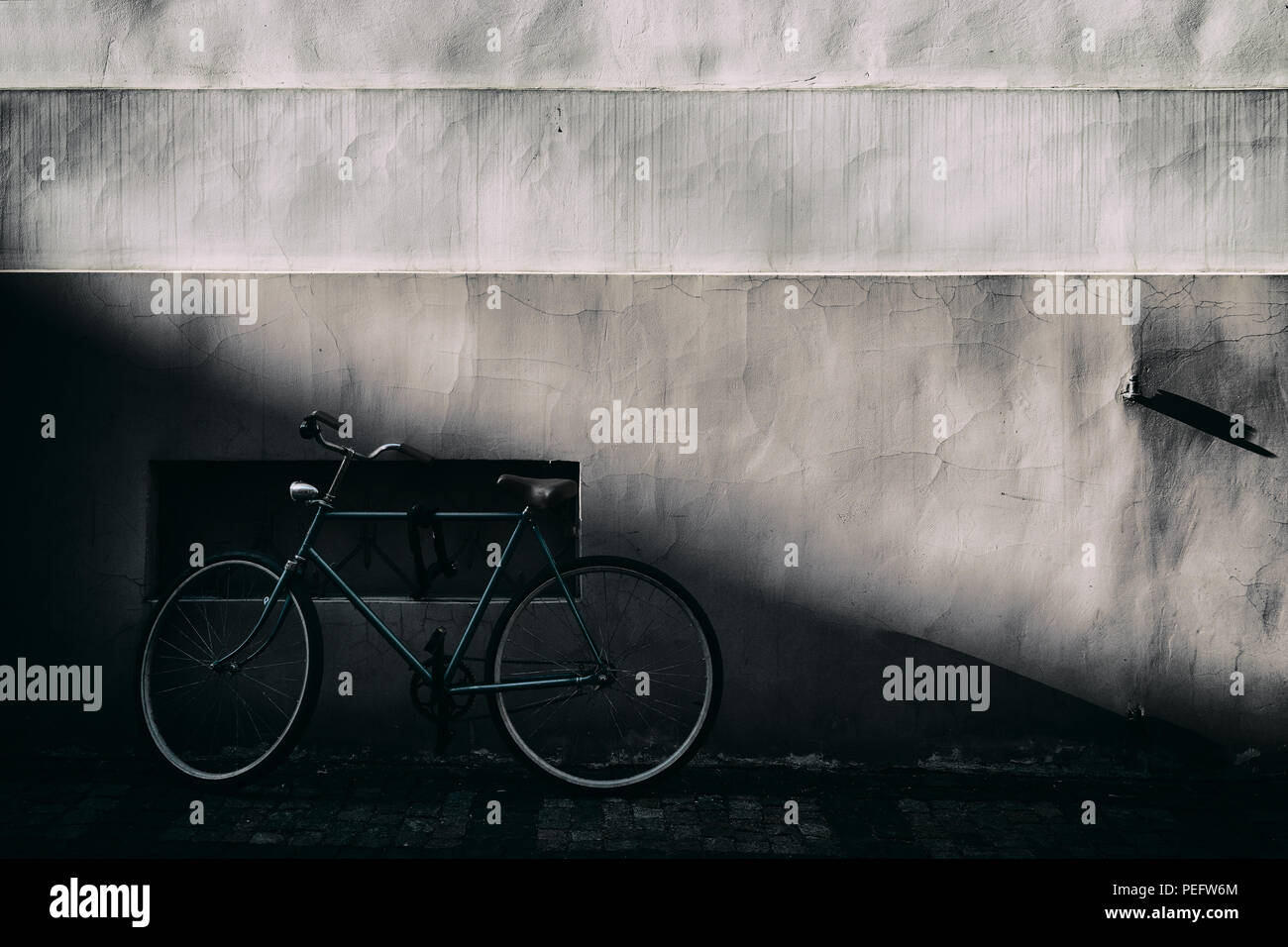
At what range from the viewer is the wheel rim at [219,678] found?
4605mm

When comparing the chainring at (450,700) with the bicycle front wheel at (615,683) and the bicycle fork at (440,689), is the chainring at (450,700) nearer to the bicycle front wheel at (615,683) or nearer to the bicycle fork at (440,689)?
the bicycle fork at (440,689)

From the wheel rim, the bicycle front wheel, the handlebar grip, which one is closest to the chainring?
the bicycle front wheel

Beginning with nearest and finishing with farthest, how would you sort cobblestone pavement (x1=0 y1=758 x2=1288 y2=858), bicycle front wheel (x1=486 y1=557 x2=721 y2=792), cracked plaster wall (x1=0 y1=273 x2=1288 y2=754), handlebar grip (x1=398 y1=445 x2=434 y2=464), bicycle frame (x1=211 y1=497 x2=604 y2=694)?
cobblestone pavement (x1=0 y1=758 x2=1288 y2=858) < bicycle frame (x1=211 y1=497 x2=604 y2=694) < handlebar grip (x1=398 y1=445 x2=434 y2=464) < bicycle front wheel (x1=486 y1=557 x2=721 y2=792) < cracked plaster wall (x1=0 y1=273 x2=1288 y2=754)

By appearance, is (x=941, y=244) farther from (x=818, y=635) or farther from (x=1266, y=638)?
(x=1266, y=638)

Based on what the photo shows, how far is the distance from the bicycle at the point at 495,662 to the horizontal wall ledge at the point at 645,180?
1.22m

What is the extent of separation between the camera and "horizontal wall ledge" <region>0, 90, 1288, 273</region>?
5094 mm

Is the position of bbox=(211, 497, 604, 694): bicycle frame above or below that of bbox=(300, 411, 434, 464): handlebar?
below

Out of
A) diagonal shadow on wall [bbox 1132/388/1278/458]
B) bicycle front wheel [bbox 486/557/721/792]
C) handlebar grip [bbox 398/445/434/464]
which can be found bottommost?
bicycle front wheel [bbox 486/557/721/792]

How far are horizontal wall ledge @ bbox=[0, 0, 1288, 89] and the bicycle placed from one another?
78.2 inches

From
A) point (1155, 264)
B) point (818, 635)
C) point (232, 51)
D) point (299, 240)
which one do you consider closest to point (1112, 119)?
point (1155, 264)

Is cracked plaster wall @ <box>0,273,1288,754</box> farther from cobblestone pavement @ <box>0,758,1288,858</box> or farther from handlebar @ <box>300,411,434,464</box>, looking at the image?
handlebar @ <box>300,411,434,464</box>

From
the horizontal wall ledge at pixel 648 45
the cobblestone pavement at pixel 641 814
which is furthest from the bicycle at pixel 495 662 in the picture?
the horizontal wall ledge at pixel 648 45

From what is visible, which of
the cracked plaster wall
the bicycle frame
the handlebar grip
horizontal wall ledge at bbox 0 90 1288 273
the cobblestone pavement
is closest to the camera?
the cobblestone pavement

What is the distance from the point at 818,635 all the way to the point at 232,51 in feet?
14.0
